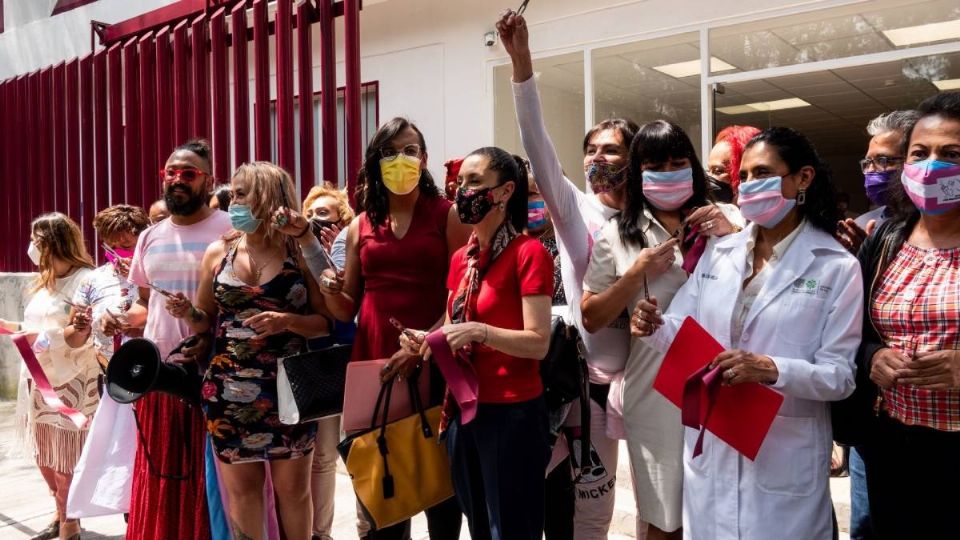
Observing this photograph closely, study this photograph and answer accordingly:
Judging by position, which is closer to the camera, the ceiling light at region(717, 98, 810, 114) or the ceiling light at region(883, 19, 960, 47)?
the ceiling light at region(883, 19, 960, 47)

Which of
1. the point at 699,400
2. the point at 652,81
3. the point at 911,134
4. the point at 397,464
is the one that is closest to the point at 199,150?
the point at 397,464

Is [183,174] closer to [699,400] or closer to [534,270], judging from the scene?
[534,270]

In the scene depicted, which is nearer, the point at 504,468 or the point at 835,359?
the point at 835,359

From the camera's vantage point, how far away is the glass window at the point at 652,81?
7.14 m

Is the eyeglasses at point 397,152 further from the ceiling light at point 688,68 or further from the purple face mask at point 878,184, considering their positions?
the ceiling light at point 688,68

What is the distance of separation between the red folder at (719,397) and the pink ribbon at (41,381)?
3480 millimetres

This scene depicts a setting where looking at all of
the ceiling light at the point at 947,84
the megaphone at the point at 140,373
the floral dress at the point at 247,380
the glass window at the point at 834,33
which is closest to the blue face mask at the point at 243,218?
the floral dress at the point at 247,380

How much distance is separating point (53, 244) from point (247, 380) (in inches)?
A: 95.7

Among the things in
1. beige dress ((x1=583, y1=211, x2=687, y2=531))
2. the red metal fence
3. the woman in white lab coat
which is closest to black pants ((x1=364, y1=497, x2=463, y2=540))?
beige dress ((x1=583, y1=211, x2=687, y2=531))

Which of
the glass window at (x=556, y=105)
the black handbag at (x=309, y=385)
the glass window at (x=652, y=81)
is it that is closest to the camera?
the black handbag at (x=309, y=385)

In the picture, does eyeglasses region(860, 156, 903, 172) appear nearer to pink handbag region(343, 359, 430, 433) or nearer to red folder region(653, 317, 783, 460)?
red folder region(653, 317, 783, 460)

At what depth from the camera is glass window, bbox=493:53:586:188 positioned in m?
7.76

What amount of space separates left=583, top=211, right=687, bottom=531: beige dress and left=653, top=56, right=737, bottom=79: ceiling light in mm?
4560

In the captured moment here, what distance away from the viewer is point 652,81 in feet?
25.5
